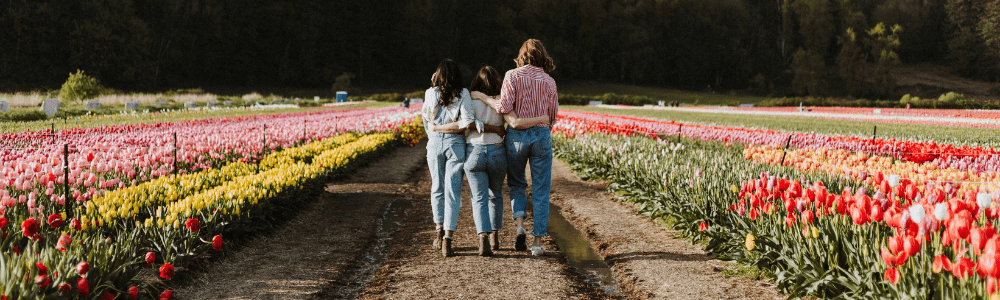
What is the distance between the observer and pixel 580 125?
16.5 m

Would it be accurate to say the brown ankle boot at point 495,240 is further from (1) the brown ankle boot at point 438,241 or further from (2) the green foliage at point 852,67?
(2) the green foliage at point 852,67

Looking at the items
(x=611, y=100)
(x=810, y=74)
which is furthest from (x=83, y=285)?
(x=810, y=74)

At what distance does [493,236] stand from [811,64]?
8195cm

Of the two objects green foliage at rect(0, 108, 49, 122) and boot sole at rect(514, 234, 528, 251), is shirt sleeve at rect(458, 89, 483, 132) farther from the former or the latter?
green foliage at rect(0, 108, 49, 122)

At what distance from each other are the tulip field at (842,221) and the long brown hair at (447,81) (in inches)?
92.2

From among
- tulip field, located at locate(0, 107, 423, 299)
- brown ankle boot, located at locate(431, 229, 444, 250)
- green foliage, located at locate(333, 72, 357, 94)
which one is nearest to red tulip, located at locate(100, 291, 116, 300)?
tulip field, located at locate(0, 107, 423, 299)

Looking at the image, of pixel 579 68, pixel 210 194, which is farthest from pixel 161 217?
pixel 579 68

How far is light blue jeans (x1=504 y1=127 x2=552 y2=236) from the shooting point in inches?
210

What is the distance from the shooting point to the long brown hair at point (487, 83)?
212 inches

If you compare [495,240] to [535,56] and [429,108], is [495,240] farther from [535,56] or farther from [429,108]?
[535,56]

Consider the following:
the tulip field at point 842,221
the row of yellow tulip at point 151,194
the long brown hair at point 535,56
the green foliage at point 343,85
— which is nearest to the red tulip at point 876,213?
the tulip field at point 842,221

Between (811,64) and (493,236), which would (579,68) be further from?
(493,236)

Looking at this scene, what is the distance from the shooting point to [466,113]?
5.25m

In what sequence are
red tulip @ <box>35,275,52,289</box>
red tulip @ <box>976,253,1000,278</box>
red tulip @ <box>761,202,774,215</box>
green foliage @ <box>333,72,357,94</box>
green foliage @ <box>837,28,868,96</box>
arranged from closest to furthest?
red tulip @ <box>976,253,1000,278</box> < red tulip @ <box>35,275,52,289</box> < red tulip @ <box>761,202,774,215</box> < green foliage @ <box>333,72,357,94</box> < green foliage @ <box>837,28,868,96</box>
